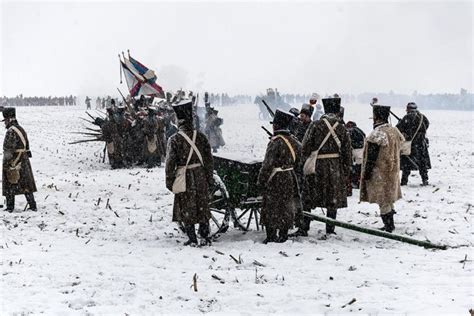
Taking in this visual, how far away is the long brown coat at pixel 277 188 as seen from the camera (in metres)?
7.37

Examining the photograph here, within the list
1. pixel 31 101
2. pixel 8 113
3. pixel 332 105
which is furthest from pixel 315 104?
pixel 31 101

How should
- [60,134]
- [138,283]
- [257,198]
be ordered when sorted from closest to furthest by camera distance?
[138,283], [257,198], [60,134]

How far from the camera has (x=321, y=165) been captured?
26.9ft

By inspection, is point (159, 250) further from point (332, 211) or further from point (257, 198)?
point (332, 211)

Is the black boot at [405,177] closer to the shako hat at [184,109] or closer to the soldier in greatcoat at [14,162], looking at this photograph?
the shako hat at [184,109]

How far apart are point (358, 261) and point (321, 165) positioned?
1.97 m

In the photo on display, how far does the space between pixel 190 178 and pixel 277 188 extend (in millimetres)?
1267

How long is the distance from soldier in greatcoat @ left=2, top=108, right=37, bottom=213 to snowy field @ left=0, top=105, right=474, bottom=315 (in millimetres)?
521

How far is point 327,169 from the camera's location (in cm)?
817

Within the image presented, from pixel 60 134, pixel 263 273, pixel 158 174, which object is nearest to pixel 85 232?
pixel 263 273

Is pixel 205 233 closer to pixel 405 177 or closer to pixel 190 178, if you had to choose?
pixel 190 178

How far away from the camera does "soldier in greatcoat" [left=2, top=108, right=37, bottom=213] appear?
9891 millimetres

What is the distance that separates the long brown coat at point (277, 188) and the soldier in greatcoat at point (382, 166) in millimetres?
Result: 1475

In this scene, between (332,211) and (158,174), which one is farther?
(158,174)
